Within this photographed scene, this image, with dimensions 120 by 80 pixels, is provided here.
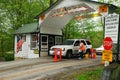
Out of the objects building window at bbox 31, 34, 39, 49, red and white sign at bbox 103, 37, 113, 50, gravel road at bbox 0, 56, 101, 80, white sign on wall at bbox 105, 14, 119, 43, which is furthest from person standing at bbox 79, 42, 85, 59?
red and white sign at bbox 103, 37, 113, 50

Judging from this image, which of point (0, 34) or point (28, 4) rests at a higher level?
point (28, 4)

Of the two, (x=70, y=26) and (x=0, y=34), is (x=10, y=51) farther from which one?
(x=70, y=26)

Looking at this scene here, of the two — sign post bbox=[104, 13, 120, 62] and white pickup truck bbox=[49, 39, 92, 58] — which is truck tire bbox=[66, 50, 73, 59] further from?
sign post bbox=[104, 13, 120, 62]

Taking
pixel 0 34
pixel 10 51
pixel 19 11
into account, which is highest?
pixel 19 11

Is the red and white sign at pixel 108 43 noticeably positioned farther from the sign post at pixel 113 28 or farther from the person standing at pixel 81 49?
the person standing at pixel 81 49

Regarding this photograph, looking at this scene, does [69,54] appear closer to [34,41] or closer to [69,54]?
[69,54]

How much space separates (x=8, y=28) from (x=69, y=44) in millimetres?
18405

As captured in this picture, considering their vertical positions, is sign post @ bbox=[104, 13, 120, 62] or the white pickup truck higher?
sign post @ bbox=[104, 13, 120, 62]

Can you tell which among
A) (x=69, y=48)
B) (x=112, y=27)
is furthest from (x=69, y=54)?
(x=112, y=27)

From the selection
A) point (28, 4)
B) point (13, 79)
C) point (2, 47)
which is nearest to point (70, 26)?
point (28, 4)

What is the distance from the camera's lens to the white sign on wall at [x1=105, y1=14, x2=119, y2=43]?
25.2 feet

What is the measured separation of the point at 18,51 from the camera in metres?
29.3

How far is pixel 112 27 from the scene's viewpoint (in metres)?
7.81

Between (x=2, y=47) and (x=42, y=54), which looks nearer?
(x=42, y=54)
